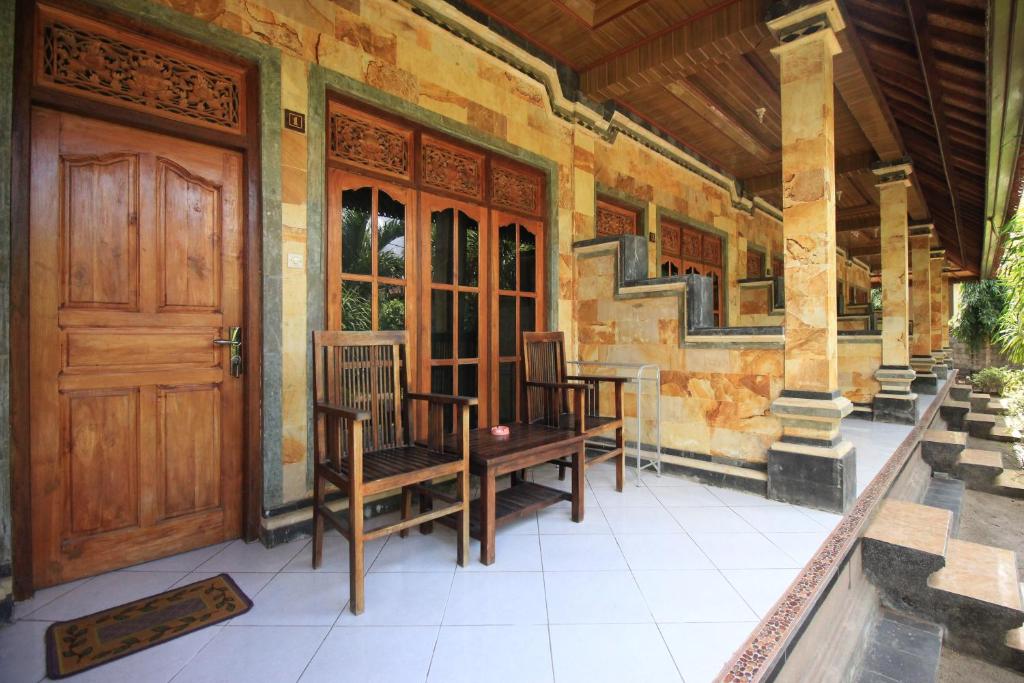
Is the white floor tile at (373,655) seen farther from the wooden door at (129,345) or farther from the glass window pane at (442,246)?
the glass window pane at (442,246)

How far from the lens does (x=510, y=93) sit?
3.57m

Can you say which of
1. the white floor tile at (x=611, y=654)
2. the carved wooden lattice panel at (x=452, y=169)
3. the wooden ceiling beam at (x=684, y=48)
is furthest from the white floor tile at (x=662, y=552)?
the wooden ceiling beam at (x=684, y=48)

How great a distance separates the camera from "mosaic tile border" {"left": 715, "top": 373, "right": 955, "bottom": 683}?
1.42 m

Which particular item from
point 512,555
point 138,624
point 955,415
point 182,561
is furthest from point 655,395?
point 955,415

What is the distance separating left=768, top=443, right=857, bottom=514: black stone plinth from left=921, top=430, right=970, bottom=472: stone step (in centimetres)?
278

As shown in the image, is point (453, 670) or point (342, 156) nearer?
point (453, 670)

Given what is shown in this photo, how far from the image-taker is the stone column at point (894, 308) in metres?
5.42

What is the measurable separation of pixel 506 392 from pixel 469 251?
1.12 meters

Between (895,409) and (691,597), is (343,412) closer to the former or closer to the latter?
(691,597)

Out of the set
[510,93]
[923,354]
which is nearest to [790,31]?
[510,93]

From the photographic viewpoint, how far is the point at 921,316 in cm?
759

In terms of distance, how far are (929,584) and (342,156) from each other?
3.86 meters

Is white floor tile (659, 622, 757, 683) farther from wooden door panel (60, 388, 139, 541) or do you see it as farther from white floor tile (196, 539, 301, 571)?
wooden door panel (60, 388, 139, 541)

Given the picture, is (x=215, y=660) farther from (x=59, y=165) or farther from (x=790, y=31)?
(x=790, y=31)
